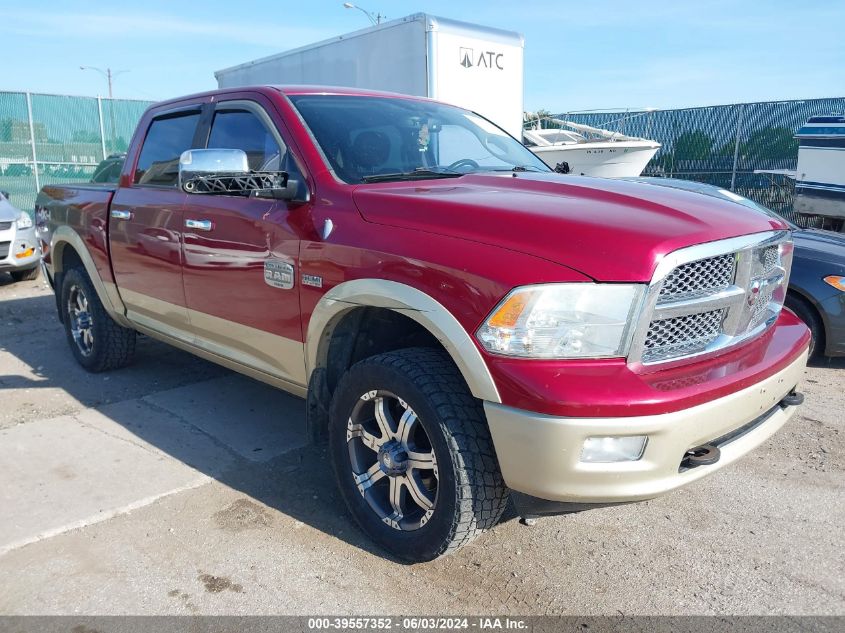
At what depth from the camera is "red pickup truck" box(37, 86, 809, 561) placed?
90.0 inches

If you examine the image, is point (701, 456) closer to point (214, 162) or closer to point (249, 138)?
point (214, 162)

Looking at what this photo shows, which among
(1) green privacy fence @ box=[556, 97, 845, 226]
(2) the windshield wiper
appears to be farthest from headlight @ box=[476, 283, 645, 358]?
(1) green privacy fence @ box=[556, 97, 845, 226]

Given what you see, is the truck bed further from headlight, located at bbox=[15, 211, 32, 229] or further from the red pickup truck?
headlight, located at bbox=[15, 211, 32, 229]

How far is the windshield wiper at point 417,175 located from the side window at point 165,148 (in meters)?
1.54

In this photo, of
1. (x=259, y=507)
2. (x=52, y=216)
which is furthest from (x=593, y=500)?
(x=52, y=216)

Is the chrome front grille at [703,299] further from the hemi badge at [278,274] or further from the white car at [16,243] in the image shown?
the white car at [16,243]

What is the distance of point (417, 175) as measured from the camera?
333cm

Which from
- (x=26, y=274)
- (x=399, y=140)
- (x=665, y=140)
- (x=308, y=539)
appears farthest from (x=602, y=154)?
(x=308, y=539)

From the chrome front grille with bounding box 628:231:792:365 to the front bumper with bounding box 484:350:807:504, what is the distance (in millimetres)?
229

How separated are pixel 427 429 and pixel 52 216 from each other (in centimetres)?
433

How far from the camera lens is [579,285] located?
2.28m

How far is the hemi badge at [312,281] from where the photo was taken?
3.02 meters

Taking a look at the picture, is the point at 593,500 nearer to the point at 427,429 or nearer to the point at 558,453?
the point at 558,453

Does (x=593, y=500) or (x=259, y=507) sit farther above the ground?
(x=593, y=500)
